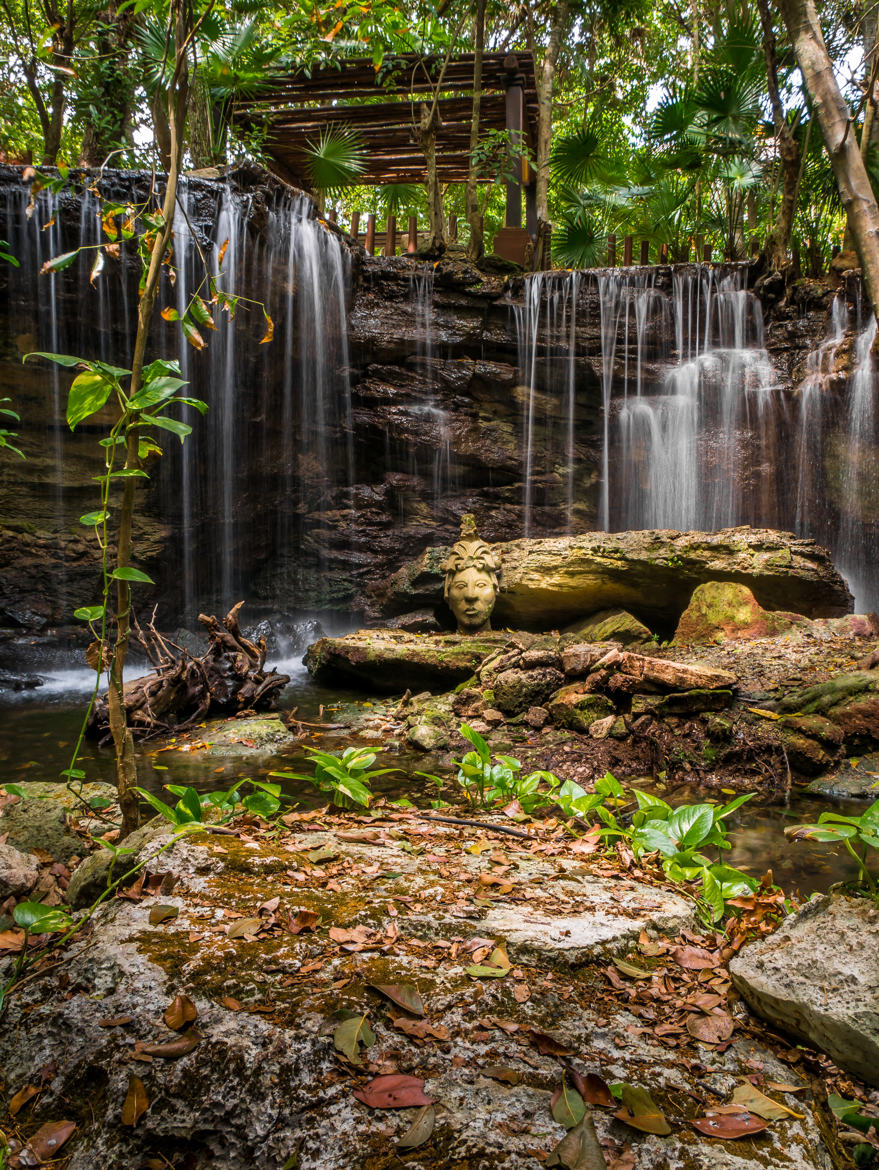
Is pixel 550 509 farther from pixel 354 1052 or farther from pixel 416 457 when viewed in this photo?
pixel 354 1052

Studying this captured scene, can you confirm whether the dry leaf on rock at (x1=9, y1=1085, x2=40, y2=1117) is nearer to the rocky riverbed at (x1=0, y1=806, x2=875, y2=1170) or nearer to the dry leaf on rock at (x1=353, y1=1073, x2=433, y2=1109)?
the rocky riverbed at (x1=0, y1=806, x2=875, y2=1170)

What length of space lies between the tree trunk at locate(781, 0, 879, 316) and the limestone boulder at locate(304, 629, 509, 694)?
484cm

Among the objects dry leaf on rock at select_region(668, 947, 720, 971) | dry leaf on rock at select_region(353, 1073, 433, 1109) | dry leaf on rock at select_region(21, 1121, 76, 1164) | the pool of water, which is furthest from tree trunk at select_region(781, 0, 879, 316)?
dry leaf on rock at select_region(21, 1121, 76, 1164)

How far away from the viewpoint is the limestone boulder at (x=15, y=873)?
6.57ft

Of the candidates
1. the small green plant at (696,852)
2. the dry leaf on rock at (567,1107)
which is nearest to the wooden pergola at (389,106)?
the small green plant at (696,852)

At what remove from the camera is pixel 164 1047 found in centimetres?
117

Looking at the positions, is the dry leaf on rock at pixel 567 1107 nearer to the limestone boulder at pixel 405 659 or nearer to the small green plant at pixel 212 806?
the small green plant at pixel 212 806

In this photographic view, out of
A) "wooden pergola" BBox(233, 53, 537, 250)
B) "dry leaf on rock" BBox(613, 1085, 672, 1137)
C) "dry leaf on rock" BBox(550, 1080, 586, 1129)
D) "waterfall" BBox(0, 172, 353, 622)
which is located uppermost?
"wooden pergola" BBox(233, 53, 537, 250)

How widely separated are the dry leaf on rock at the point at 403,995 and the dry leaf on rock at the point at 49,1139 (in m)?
0.55

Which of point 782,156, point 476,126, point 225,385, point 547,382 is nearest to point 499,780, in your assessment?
point 225,385

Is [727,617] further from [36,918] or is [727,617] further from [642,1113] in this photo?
[36,918]

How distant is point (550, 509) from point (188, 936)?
1060cm

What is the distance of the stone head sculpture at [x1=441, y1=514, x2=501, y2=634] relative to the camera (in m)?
7.71

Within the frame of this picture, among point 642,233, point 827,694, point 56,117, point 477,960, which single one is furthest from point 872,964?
point 642,233
